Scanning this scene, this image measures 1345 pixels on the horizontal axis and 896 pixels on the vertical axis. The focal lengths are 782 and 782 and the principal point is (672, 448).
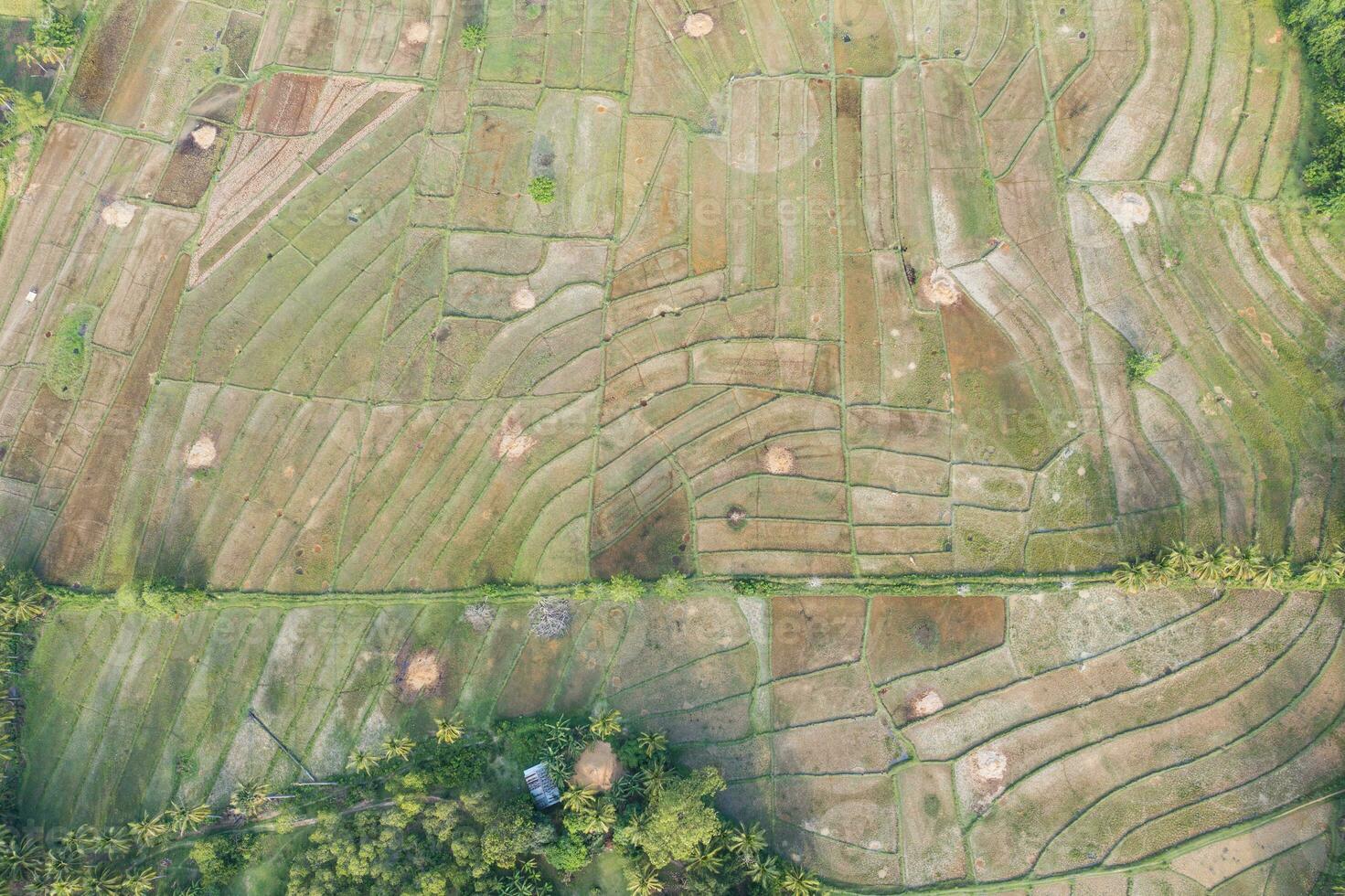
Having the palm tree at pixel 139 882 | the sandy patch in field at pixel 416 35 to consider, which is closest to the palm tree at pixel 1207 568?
the sandy patch in field at pixel 416 35

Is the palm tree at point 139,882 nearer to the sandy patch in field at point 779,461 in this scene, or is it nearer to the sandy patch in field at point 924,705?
the sandy patch in field at point 779,461

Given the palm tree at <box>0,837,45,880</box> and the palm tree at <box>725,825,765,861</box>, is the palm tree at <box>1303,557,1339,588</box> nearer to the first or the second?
the palm tree at <box>725,825,765,861</box>

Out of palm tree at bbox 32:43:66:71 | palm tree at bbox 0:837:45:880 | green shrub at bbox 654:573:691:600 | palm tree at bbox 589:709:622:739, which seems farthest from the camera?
palm tree at bbox 32:43:66:71

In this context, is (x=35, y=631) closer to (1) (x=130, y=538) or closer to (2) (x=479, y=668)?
(1) (x=130, y=538)

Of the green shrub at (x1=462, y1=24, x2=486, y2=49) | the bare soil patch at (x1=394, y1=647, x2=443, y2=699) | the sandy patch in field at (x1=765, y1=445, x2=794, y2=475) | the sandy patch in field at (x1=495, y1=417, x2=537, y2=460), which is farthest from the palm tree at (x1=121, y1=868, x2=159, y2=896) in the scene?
the green shrub at (x1=462, y1=24, x2=486, y2=49)

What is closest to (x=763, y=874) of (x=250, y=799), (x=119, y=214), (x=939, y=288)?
(x=250, y=799)

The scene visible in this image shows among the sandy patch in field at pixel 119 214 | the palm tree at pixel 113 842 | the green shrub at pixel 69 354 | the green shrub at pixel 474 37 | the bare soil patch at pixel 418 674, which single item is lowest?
the palm tree at pixel 113 842
